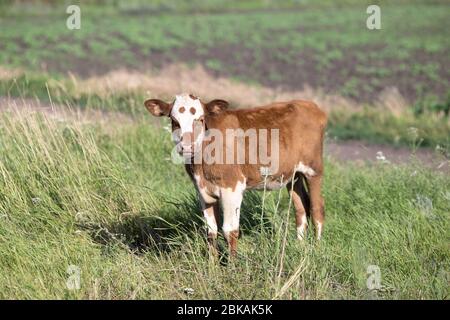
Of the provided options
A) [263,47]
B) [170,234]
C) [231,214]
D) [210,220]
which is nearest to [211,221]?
[210,220]

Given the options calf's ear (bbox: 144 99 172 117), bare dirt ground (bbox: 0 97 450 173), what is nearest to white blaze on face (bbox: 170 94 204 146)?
calf's ear (bbox: 144 99 172 117)

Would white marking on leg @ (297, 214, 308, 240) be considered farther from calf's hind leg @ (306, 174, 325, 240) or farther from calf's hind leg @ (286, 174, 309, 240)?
calf's hind leg @ (306, 174, 325, 240)

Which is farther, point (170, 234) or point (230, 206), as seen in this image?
point (170, 234)

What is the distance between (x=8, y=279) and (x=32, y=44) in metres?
25.5

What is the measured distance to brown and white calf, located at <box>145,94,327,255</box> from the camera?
276 inches

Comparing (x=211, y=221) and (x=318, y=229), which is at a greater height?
(x=211, y=221)

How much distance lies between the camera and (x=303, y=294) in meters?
6.37

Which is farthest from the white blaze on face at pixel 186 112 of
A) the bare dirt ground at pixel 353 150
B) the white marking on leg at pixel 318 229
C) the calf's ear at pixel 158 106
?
the bare dirt ground at pixel 353 150

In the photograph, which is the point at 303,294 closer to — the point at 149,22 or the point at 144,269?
the point at 144,269

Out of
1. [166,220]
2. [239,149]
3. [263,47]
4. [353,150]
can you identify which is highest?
[239,149]

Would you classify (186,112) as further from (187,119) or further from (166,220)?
(166,220)

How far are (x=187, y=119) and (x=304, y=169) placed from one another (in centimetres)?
177

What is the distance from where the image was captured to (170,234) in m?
7.98
